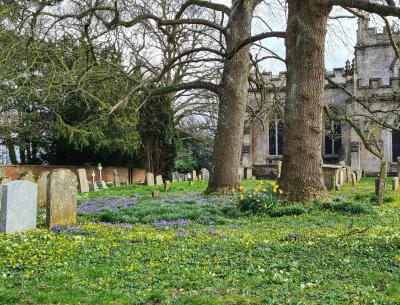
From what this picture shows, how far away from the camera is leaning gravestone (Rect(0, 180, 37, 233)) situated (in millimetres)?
9086

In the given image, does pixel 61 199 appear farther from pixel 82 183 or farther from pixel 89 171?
pixel 89 171

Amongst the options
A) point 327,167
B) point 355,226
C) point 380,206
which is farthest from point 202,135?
point 355,226

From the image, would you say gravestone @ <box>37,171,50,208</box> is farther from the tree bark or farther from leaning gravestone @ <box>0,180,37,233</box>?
the tree bark

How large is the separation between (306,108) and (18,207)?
6.94 metres

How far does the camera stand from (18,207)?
9.27 m

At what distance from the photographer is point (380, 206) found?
13273 millimetres

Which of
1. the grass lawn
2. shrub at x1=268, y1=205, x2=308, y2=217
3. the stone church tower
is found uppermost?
the stone church tower

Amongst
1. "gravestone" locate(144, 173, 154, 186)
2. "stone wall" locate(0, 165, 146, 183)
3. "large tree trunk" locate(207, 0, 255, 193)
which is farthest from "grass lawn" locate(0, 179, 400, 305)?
"stone wall" locate(0, 165, 146, 183)

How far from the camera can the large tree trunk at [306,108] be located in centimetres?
1195

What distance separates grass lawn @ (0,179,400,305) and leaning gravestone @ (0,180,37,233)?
1.28ft

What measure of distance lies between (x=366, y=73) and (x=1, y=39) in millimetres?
32920

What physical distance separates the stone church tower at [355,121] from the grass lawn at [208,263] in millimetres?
23747

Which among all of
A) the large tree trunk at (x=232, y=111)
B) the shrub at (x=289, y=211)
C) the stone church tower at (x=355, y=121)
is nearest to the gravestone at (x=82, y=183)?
the large tree trunk at (x=232, y=111)

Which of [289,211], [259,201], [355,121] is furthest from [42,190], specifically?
[355,121]
